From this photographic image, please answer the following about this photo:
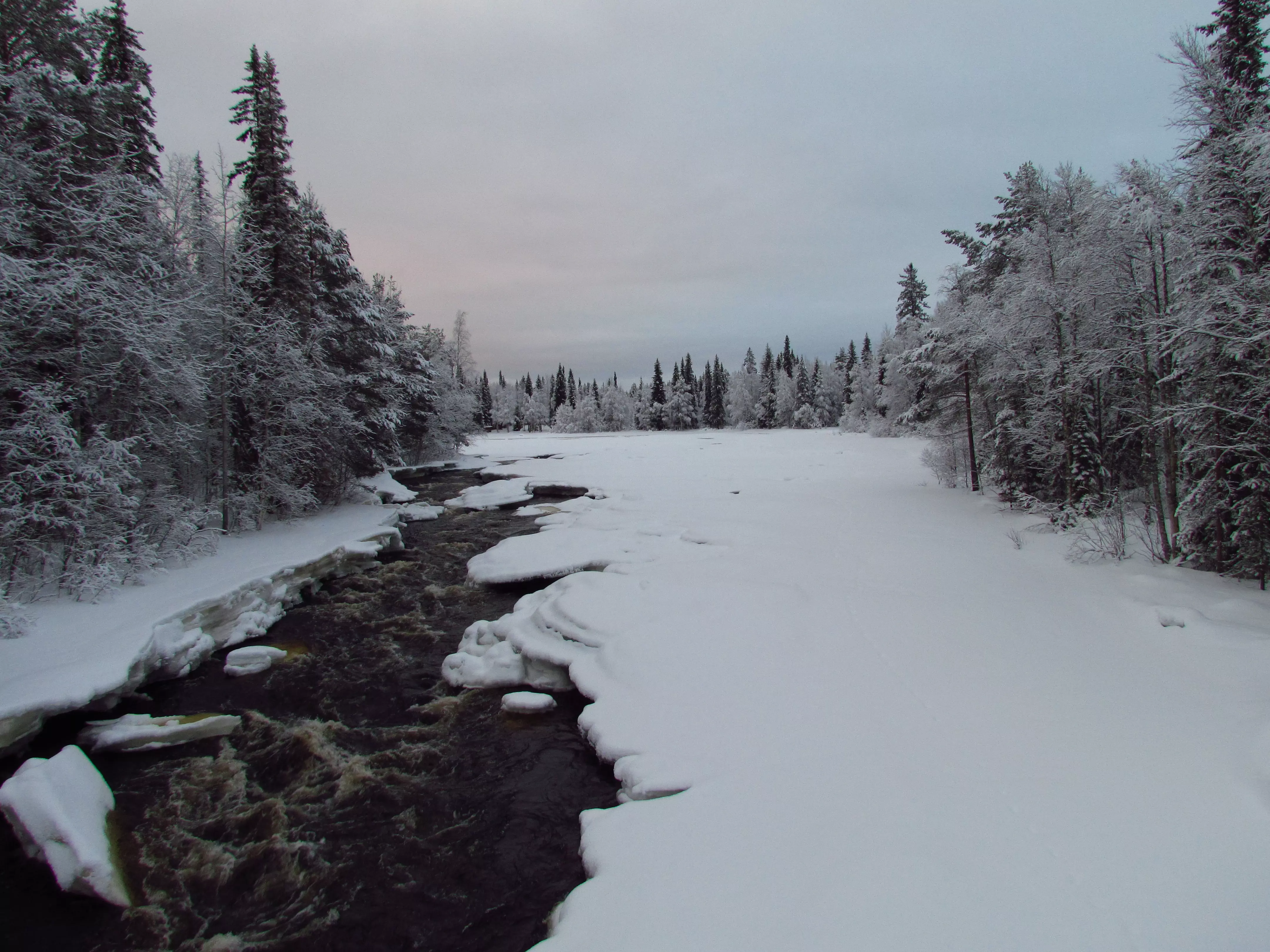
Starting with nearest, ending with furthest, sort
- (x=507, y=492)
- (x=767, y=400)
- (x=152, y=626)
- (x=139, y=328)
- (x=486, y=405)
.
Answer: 1. (x=152, y=626)
2. (x=139, y=328)
3. (x=507, y=492)
4. (x=767, y=400)
5. (x=486, y=405)

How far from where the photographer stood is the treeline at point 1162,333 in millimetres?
7660

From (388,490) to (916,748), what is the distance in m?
23.9

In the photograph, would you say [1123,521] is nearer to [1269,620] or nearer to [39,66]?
[1269,620]

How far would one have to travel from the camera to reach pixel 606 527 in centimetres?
1505

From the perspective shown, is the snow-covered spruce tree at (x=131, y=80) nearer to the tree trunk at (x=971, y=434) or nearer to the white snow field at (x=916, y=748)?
the white snow field at (x=916, y=748)

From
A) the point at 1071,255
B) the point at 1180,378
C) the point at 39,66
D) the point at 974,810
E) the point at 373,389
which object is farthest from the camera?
the point at 373,389

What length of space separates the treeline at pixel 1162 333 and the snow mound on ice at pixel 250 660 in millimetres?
14292

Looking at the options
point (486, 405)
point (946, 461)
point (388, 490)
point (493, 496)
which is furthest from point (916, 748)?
point (486, 405)

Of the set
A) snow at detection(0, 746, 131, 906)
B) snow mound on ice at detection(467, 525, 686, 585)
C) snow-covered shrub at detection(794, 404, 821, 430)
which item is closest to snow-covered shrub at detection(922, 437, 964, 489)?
snow mound on ice at detection(467, 525, 686, 585)

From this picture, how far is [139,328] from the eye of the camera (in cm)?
970

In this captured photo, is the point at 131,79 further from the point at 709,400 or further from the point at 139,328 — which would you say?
the point at 709,400

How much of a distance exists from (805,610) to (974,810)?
14.0 ft

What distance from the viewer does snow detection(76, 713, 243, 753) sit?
253 inches

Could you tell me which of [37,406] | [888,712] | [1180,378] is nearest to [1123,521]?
[1180,378]
